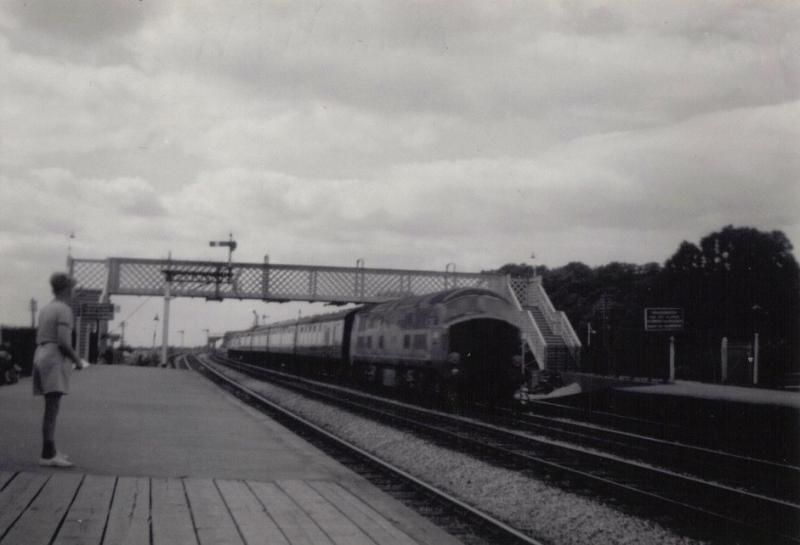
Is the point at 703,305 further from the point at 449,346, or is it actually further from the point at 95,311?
the point at 449,346

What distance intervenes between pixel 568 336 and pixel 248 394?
40.2ft

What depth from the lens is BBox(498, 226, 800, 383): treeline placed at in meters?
27.9

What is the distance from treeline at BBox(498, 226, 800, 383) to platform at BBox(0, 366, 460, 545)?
18.7 meters

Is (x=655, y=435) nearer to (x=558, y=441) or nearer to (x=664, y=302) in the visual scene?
(x=558, y=441)

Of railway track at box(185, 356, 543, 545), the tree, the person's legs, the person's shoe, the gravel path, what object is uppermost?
the tree

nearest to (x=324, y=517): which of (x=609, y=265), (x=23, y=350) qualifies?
(x=23, y=350)

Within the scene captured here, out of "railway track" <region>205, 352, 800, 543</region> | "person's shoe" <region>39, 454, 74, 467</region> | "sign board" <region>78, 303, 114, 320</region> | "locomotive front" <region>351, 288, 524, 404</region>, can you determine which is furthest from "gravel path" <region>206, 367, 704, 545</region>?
"sign board" <region>78, 303, 114, 320</region>

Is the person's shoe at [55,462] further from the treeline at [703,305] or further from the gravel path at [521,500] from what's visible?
the treeline at [703,305]

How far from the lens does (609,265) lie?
79.6m

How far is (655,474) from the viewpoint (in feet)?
34.6

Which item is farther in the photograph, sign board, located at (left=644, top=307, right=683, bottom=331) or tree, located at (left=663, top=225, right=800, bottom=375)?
tree, located at (left=663, top=225, right=800, bottom=375)

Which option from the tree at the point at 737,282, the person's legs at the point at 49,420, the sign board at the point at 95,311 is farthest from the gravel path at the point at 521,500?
the tree at the point at 737,282

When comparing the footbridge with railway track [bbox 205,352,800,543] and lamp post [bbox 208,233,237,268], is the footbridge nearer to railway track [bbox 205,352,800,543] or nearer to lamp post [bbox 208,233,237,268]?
lamp post [bbox 208,233,237,268]

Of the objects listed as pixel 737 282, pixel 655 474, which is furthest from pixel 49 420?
pixel 737 282
